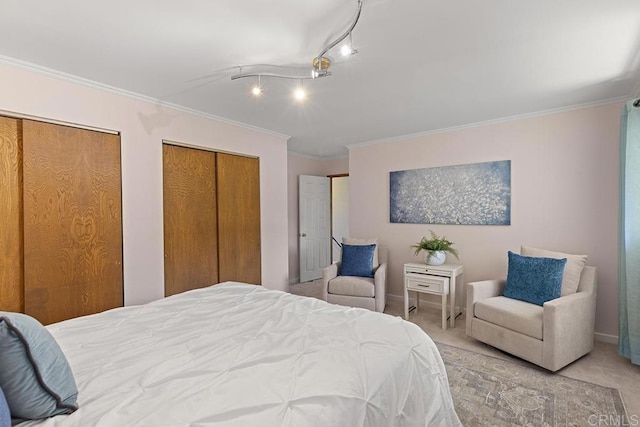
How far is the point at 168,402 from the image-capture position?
0.96m

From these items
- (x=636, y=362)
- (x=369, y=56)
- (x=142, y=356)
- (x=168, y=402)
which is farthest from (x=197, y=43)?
(x=636, y=362)

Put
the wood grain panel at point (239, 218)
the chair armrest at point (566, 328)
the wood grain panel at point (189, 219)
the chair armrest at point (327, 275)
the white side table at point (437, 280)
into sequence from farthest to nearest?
the chair armrest at point (327, 275) < the wood grain panel at point (239, 218) < the white side table at point (437, 280) < the wood grain panel at point (189, 219) < the chair armrest at point (566, 328)

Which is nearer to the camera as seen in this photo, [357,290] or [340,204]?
[357,290]

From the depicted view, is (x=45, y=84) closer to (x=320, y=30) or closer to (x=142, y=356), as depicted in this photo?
(x=320, y=30)

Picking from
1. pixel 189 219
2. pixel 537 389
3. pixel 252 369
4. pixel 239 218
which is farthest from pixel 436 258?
pixel 252 369

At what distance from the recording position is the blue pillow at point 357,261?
3.86m

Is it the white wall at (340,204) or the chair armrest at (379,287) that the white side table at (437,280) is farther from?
the white wall at (340,204)

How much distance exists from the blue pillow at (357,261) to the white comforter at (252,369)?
202 cm

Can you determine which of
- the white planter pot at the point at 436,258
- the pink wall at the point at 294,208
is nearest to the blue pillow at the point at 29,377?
the white planter pot at the point at 436,258

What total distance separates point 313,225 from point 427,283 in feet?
8.64

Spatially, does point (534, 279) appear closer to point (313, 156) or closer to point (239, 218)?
point (239, 218)

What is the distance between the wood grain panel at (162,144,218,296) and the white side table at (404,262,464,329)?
2.29m

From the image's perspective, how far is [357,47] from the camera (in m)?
1.97

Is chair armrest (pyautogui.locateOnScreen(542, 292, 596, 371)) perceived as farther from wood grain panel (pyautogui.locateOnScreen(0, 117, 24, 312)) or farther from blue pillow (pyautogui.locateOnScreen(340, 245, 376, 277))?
wood grain panel (pyautogui.locateOnScreen(0, 117, 24, 312))
